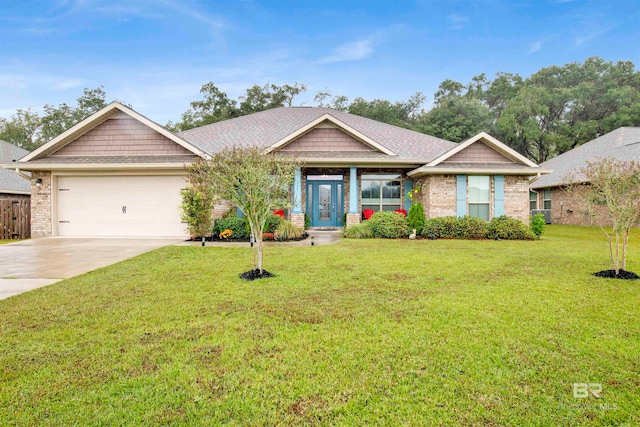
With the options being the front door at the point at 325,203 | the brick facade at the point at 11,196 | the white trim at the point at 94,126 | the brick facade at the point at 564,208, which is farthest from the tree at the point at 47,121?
the brick facade at the point at 564,208

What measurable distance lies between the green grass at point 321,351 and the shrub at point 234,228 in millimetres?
6197

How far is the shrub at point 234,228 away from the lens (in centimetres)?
1253

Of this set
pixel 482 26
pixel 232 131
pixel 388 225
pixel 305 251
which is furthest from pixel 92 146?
pixel 482 26

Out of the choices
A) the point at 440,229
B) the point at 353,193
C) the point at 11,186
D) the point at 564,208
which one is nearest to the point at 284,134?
the point at 353,193

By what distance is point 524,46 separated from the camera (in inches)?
923

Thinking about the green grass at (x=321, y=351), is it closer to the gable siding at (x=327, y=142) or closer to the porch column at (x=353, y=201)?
the porch column at (x=353, y=201)

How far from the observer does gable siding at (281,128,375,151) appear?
49.6ft

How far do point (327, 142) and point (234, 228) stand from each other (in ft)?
19.2

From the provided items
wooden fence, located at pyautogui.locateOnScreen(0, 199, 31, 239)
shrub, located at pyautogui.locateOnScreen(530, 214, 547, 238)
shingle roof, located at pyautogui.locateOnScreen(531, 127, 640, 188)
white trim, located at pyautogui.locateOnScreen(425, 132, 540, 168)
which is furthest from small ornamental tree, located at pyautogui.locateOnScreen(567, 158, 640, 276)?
wooden fence, located at pyautogui.locateOnScreen(0, 199, 31, 239)

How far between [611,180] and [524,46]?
2176cm

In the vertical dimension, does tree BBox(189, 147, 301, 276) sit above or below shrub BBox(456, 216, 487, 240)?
above

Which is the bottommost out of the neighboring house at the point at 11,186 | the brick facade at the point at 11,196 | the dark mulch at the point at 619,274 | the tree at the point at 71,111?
the dark mulch at the point at 619,274

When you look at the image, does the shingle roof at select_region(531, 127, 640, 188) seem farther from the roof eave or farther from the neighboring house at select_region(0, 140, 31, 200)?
the neighboring house at select_region(0, 140, 31, 200)

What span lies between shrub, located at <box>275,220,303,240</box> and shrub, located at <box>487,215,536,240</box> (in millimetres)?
7693
